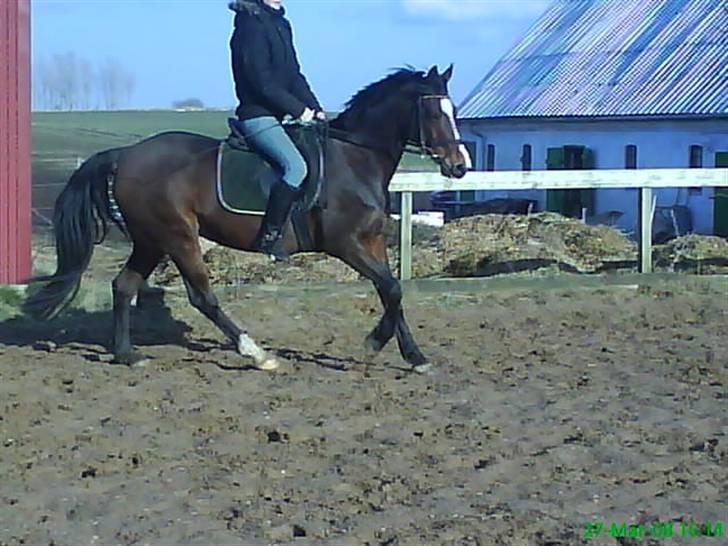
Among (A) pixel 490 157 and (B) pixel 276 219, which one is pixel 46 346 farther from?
(A) pixel 490 157

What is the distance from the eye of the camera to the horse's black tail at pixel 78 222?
959cm

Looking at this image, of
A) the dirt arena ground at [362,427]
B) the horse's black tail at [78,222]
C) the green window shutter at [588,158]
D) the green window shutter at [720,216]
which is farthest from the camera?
the green window shutter at [588,158]

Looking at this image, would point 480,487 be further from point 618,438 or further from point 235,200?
point 235,200

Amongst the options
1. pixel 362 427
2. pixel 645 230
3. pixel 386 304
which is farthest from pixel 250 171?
pixel 645 230

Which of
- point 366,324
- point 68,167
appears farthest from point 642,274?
point 68,167

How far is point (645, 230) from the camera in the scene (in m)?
13.1

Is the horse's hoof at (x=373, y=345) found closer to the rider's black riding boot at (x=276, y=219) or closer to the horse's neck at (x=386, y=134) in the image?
the rider's black riding boot at (x=276, y=219)

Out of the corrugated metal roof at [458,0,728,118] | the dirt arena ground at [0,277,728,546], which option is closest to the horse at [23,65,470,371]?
the dirt arena ground at [0,277,728,546]

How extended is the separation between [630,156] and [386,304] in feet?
72.3

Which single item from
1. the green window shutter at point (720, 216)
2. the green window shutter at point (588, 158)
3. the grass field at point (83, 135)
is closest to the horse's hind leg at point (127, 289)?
the grass field at point (83, 135)

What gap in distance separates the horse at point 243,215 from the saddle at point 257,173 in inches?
2.2

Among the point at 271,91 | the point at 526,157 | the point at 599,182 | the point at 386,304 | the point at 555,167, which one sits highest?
the point at 526,157

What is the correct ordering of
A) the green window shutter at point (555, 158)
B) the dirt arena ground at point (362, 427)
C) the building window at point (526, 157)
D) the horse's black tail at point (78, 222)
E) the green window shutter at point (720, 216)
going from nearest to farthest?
the dirt arena ground at point (362, 427), the horse's black tail at point (78, 222), the green window shutter at point (720, 216), the green window shutter at point (555, 158), the building window at point (526, 157)

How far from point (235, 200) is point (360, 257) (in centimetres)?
95
